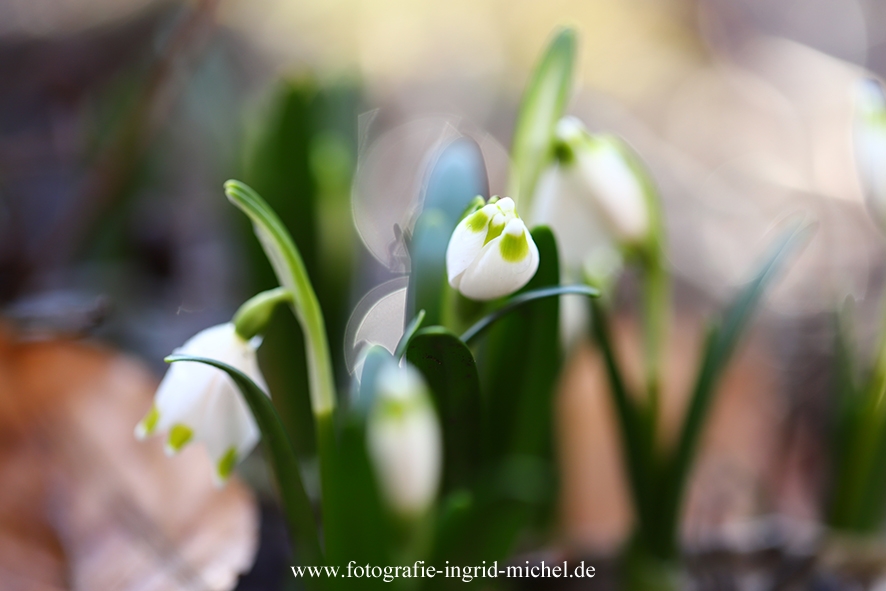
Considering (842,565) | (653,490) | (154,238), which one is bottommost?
(842,565)

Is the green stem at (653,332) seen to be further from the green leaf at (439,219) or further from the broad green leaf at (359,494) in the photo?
the broad green leaf at (359,494)

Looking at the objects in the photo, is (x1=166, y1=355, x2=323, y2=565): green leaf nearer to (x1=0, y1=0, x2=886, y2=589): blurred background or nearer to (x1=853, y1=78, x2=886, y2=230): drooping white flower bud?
(x1=0, y1=0, x2=886, y2=589): blurred background

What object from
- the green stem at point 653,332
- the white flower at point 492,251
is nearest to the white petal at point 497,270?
the white flower at point 492,251

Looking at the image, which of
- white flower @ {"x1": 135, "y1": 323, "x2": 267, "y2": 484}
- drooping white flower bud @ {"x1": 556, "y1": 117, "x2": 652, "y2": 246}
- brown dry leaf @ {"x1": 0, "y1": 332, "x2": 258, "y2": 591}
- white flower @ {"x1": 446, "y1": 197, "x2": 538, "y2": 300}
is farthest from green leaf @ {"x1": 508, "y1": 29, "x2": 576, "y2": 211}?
brown dry leaf @ {"x1": 0, "y1": 332, "x2": 258, "y2": 591}

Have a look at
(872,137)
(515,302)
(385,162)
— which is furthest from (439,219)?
(385,162)

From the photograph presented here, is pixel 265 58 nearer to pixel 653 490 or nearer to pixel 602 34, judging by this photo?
pixel 602 34

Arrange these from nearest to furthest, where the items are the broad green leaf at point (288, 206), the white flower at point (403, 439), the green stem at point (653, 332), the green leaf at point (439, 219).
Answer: the white flower at point (403, 439)
the green leaf at point (439, 219)
the green stem at point (653, 332)
the broad green leaf at point (288, 206)

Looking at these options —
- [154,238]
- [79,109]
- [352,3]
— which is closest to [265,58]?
[352,3]
